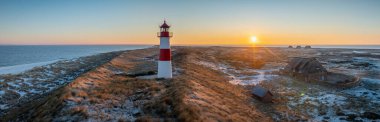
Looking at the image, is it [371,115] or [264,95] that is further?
[264,95]

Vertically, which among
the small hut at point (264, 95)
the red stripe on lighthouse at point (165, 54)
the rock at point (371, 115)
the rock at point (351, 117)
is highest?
the red stripe on lighthouse at point (165, 54)

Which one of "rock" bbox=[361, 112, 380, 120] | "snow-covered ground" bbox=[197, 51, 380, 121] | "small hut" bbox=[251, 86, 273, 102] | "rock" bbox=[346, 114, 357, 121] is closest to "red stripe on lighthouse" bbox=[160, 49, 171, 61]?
"small hut" bbox=[251, 86, 273, 102]

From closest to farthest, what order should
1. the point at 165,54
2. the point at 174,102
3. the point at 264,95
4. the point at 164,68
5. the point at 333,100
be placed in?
1. the point at 174,102
2. the point at 264,95
3. the point at 165,54
4. the point at 333,100
5. the point at 164,68

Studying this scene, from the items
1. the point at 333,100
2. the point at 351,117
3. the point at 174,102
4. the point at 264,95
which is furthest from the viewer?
the point at 333,100

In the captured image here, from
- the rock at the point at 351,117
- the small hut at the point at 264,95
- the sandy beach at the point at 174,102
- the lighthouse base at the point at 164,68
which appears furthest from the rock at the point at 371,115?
the lighthouse base at the point at 164,68

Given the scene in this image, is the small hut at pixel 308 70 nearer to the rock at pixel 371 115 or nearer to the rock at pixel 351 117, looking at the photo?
the rock at pixel 371 115

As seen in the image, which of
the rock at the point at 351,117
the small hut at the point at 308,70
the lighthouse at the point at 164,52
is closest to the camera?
the rock at the point at 351,117

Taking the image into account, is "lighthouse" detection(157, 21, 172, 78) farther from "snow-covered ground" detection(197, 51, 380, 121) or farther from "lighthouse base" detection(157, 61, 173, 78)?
"snow-covered ground" detection(197, 51, 380, 121)

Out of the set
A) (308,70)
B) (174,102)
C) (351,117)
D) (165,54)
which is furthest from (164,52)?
(308,70)

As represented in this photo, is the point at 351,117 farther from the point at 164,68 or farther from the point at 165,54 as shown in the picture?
the point at 164,68
